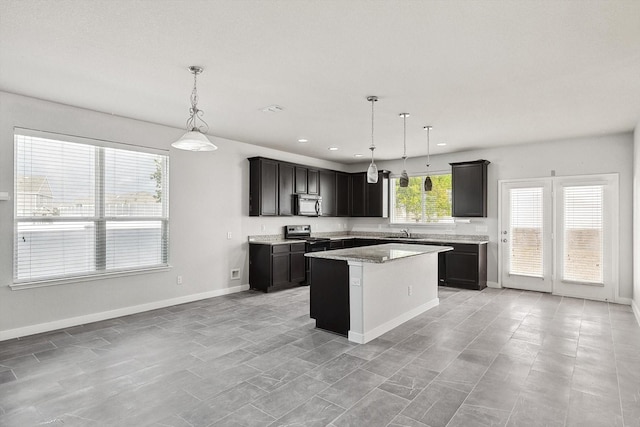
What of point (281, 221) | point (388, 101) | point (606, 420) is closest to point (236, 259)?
point (281, 221)

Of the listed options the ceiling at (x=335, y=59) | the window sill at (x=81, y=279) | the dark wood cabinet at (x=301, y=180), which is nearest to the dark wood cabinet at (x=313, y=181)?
the dark wood cabinet at (x=301, y=180)

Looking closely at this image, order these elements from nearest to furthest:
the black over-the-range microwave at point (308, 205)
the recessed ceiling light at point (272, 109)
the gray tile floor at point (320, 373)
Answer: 1. the gray tile floor at point (320, 373)
2. the recessed ceiling light at point (272, 109)
3. the black over-the-range microwave at point (308, 205)

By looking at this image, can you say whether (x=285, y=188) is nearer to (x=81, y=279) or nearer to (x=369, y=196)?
(x=369, y=196)

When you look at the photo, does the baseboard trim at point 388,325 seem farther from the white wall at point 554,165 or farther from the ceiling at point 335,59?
the ceiling at point 335,59

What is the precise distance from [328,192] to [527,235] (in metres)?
3.94

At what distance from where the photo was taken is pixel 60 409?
2.45 meters

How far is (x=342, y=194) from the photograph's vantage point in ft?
27.5

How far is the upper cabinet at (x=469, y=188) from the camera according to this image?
6.61 metres

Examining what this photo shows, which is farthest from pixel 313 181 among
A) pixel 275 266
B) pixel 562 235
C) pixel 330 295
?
pixel 562 235

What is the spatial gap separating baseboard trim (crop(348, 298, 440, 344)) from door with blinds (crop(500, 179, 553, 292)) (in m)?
2.23

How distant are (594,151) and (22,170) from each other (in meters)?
7.87

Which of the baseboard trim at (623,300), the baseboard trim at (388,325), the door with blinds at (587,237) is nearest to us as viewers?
the baseboard trim at (388,325)

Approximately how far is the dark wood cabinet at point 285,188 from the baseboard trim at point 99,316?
182 cm

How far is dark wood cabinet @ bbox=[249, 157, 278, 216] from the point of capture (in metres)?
6.32
